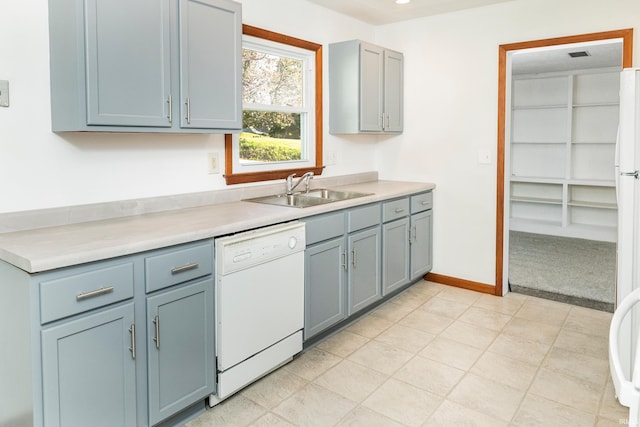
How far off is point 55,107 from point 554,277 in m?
4.09

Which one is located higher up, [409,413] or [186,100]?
[186,100]

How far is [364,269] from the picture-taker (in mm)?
3334

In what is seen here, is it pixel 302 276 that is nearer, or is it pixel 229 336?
pixel 229 336

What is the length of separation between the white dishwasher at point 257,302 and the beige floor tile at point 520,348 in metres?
1.26

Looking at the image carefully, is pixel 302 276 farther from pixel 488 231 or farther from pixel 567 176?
pixel 567 176

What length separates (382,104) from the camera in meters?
3.97

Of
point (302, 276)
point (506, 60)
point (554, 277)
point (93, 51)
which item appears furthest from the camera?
point (554, 277)

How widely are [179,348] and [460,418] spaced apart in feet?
4.35

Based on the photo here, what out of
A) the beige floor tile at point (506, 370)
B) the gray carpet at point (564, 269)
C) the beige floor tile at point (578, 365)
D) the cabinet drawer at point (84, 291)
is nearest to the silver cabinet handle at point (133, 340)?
the cabinet drawer at point (84, 291)

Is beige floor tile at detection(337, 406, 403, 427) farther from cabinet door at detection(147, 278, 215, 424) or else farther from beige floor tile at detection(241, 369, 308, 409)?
cabinet door at detection(147, 278, 215, 424)

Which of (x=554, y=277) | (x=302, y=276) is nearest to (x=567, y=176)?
(x=554, y=277)

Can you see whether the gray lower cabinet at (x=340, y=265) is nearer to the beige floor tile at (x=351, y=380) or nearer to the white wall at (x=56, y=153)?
the beige floor tile at (x=351, y=380)

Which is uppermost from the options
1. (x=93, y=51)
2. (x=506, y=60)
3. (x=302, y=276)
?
(x=506, y=60)

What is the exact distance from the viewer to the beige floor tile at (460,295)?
3.85 metres
